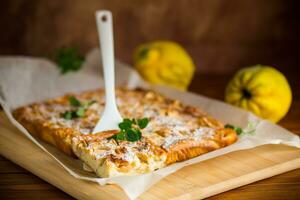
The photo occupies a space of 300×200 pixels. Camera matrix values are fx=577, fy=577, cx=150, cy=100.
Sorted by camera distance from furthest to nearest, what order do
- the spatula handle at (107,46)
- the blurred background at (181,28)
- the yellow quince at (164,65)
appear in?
the blurred background at (181,28) → the yellow quince at (164,65) → the spatula handle at (107,46)

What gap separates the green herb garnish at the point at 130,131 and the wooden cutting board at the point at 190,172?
0.20 metres

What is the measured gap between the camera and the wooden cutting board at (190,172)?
185 centimetres

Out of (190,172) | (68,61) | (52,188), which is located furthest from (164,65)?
(52,188)

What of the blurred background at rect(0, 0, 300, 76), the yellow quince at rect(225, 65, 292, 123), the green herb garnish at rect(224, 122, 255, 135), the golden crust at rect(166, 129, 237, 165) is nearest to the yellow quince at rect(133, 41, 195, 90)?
the yellow quince at rect(225, 65, 292, 123)

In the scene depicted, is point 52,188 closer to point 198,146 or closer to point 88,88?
point 198,146

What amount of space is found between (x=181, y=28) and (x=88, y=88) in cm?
93

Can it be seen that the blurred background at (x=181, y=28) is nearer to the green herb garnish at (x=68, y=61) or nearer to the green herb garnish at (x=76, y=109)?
the green herb garnish at (x=68, y=61)

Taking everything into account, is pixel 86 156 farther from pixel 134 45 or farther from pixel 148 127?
pixel 134 45

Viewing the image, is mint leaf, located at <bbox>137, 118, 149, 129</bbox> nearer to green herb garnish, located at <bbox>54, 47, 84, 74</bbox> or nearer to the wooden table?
the wooden table

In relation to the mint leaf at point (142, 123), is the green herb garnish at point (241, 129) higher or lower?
lower

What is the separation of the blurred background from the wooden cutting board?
1.53 metres

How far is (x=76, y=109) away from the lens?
254 cm

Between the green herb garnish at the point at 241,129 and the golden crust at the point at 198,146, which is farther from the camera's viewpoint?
the green herb garnish at the point at 241,129

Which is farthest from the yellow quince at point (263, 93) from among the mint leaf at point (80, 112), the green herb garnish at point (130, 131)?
the mint leaf at point (80, 112)
